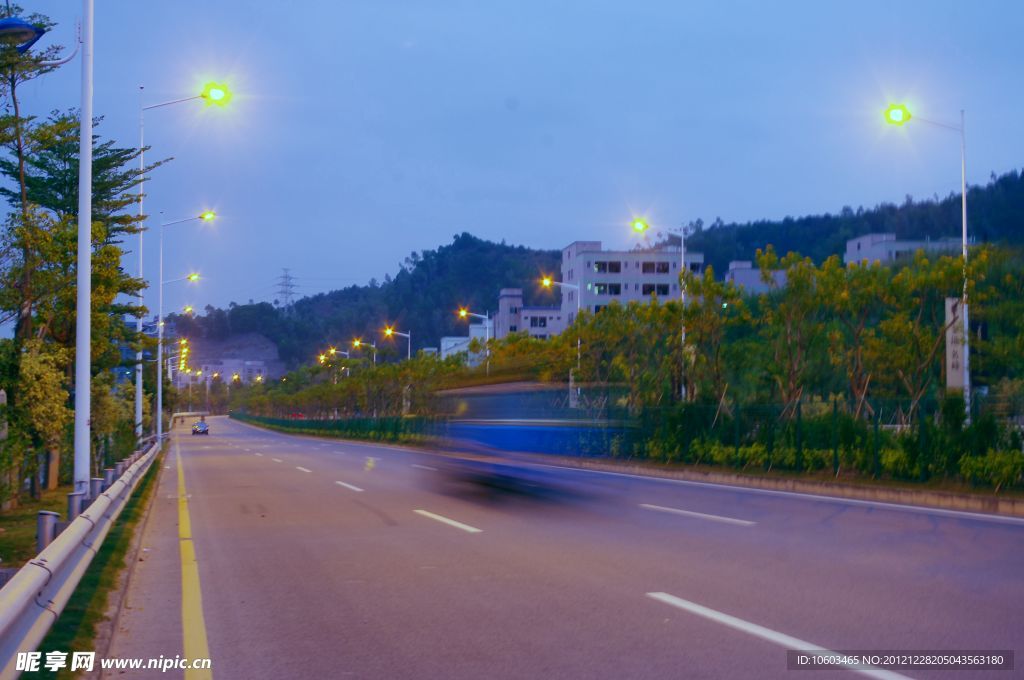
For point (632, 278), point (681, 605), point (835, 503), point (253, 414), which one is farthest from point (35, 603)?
point (253, 414)

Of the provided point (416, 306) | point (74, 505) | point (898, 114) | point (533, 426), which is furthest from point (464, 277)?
point (74, 505)

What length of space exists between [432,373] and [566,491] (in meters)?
36.9

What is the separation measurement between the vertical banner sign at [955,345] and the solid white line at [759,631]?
19451 mm

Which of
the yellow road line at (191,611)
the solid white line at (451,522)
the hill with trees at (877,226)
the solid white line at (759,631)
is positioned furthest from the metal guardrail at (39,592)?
the hill with trees at (877,226)

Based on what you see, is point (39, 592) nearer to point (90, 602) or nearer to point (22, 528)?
point (90, 602)

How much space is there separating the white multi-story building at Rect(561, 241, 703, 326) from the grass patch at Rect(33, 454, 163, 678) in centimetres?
8406

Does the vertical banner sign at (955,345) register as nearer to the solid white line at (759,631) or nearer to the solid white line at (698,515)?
the solid white line at (698,515)

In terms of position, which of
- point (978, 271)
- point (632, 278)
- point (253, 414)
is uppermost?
point (632, 278)

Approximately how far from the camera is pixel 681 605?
780 centimetres

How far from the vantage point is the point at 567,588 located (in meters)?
8.65

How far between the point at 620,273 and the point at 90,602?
299 ft

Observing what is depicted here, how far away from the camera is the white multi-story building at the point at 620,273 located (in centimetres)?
9638

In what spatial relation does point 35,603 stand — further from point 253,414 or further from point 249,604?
point 253,414

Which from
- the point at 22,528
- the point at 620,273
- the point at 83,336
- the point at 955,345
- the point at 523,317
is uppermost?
the point at 620,273
